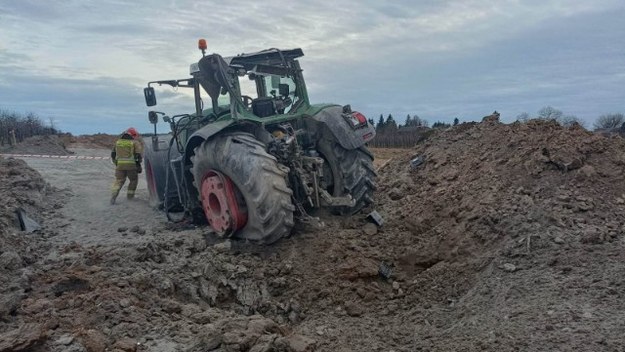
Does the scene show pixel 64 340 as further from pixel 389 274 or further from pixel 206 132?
pixel 206 132

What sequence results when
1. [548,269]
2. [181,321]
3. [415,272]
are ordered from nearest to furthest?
[181,321]
[548,269]
[415,272]

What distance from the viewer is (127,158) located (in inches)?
394

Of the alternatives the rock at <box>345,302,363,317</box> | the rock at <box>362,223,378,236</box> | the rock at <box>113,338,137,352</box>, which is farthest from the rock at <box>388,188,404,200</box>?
the rock at <box>113,338,137,352</box>

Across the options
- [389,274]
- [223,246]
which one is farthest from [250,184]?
[389,274]

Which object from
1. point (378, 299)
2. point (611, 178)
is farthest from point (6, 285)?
point (611, 178)

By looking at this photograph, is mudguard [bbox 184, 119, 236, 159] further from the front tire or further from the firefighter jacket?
the firefighter jacket

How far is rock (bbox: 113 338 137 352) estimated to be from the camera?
342cm

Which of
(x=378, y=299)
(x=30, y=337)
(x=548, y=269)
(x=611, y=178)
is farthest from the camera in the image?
(x=611, y=178)

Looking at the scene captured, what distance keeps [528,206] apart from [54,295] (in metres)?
4.17

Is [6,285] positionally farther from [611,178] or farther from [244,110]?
[611,178]

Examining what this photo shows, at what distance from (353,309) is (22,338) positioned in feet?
8.08

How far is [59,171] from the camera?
15117mm

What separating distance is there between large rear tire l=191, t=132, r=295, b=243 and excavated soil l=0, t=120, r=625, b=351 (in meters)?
0.25

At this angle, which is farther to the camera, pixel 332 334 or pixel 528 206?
pixel 528 206
